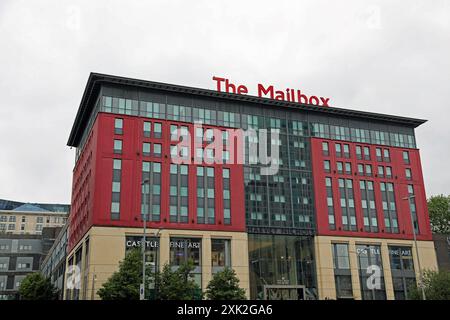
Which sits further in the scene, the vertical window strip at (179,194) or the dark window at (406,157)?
the dark window at (406,157)

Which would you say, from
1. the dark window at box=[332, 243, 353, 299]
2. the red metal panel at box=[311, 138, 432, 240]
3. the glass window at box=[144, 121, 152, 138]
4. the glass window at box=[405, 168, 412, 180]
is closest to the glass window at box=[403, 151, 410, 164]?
the red metal panel at box=[311, 138, 432, 240]

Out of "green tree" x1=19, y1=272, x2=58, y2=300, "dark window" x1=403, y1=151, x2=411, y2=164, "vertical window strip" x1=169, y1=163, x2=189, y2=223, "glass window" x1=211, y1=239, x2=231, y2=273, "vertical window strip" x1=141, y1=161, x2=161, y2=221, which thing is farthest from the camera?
"dark window" x1=403, y1=151, x2=411, y2=164

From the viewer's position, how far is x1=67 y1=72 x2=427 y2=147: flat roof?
2837 inches

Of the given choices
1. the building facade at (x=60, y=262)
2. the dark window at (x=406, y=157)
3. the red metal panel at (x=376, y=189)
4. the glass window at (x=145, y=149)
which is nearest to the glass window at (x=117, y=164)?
the glass window at (x=145, y=149)

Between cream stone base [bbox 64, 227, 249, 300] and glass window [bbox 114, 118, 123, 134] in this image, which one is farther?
glass window [bbox 114, 118, 123, 134]

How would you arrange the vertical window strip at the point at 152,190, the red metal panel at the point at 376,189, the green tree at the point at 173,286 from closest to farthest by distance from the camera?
the green tree at the point at 173,286
the vertical window strip at the point at 152,190
the red metal panel at the point at 376,189

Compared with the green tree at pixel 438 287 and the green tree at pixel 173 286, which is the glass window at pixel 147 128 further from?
the green tree at pixel 438 287

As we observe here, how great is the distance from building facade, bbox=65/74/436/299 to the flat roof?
0.22 meters

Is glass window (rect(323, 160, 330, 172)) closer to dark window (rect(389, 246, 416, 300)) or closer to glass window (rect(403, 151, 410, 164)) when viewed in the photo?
glass window (rect(403, 151, 410, 164))

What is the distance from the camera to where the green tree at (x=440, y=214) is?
351 ft

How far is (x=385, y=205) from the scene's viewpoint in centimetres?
8544

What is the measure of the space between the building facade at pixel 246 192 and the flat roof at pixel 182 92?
224mm
